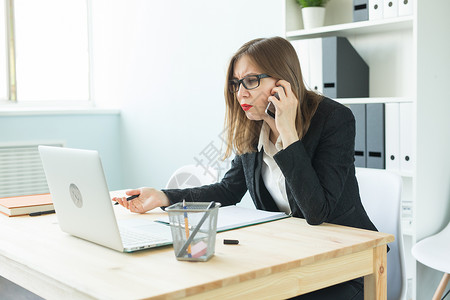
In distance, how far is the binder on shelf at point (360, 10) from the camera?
99.0 inches

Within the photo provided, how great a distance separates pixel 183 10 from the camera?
3662 mm

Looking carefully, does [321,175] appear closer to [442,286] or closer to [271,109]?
[271,109]

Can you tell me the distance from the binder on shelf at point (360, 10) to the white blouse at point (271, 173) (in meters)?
0.99

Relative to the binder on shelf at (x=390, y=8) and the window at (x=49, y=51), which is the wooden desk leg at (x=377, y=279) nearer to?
the binder on shelf at (x=390, y=8)

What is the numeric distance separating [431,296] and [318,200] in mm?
1264

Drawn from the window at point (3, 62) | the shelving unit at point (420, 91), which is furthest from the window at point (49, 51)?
the shelving unit at point (420, 91)

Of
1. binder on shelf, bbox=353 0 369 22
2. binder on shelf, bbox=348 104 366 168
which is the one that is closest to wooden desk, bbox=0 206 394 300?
binder on shelf, bbox=348 104 366 168

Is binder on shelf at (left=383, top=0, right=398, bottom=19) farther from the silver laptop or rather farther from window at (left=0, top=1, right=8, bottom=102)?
window at (left=0, top=1, right=8, bottom=102)

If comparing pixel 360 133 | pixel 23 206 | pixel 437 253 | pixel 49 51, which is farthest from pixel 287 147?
pixel 49 51

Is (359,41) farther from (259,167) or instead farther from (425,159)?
(259,167)

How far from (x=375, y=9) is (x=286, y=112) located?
1089mm

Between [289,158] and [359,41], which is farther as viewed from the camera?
[359,41]

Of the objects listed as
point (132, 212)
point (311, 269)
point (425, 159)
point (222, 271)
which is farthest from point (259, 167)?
point (425, 159)

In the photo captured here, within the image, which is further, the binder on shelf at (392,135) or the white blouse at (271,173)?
the binder on shelf at (392,135)
